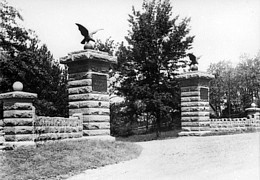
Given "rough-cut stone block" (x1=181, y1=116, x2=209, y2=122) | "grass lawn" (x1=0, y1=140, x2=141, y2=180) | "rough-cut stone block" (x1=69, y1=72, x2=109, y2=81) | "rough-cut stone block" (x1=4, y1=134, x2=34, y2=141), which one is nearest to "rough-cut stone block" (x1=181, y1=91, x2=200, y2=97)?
"rough-cut stone block" (x1=181, y1=116, x2=209, y2=122)

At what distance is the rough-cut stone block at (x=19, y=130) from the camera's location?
9.00 meters

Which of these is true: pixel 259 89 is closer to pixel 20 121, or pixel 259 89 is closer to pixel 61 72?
pixel 61 72

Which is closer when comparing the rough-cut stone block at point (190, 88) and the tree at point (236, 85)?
the rough-cut stone block at point (190, 88)

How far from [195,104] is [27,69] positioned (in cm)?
1388

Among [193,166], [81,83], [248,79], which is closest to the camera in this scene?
[193,166]

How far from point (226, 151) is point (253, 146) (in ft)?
3.62

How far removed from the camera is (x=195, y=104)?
17172 millimetres

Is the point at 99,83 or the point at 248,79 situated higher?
the point at 248,79

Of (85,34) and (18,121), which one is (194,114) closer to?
(85,34)

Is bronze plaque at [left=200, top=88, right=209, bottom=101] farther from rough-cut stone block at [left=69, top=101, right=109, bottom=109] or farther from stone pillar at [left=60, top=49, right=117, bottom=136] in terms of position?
rough-cut stone block at [left=69, top=101, right=109, bottom=109]

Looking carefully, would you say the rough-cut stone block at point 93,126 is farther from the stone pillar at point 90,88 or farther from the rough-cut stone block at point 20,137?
the rough-cut stone block at point 20,137

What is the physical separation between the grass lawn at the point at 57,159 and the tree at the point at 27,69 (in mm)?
14783

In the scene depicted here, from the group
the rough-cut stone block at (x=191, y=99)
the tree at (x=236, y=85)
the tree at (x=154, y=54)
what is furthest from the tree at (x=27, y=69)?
the tree at (x=236, y=85)

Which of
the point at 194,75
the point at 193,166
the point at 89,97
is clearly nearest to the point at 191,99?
the point at 194,75
